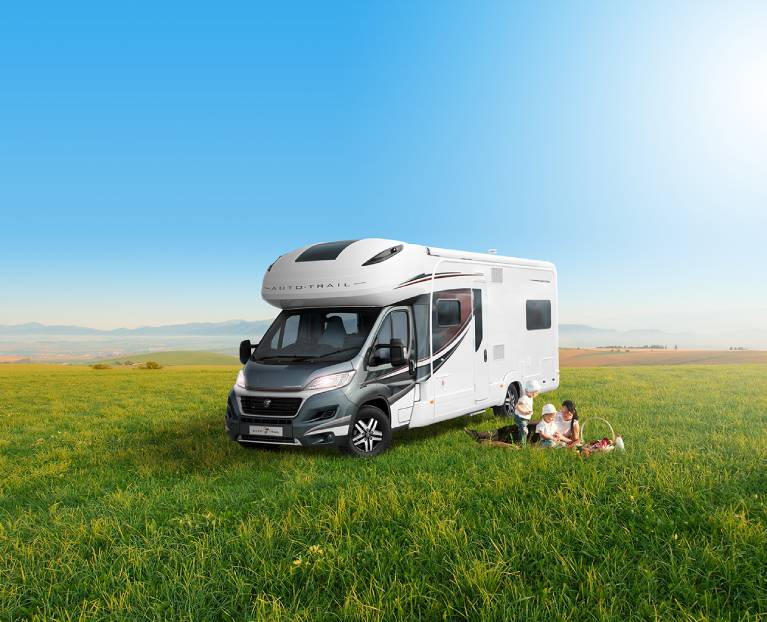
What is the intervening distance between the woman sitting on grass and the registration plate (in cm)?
426

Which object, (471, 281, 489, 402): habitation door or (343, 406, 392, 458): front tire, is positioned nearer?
(343, 406, 392, 458): front tire

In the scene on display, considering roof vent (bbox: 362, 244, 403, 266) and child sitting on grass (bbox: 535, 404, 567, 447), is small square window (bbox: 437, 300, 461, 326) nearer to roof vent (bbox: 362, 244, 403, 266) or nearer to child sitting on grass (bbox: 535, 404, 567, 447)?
roof vent (bbox: 362, 244, 403, 266)

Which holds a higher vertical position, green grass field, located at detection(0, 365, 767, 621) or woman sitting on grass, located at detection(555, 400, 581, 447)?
woman sitting on grass, located at detection(555, 400, 581, 447)

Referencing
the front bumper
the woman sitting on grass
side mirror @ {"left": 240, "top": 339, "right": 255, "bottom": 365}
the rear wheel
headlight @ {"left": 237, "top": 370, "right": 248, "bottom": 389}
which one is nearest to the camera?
the front bumper

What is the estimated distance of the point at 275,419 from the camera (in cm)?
899

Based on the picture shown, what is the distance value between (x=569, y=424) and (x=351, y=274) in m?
4.09

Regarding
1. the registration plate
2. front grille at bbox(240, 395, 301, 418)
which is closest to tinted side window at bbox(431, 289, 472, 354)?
front grille at bbox(240, 395, 301, 418)

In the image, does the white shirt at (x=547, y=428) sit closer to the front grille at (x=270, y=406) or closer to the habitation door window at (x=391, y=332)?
the habitation door window at (x=391, y=332)

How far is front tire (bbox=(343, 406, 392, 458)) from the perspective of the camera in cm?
903

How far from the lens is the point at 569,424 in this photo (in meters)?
9.52

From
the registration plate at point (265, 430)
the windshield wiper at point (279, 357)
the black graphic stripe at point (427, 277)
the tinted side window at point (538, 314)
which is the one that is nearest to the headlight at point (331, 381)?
the windshield wiper at point (279, 357)

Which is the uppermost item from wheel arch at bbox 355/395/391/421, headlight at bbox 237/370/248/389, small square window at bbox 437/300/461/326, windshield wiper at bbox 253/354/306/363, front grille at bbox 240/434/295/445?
small square window at bbox 437/300/461/326

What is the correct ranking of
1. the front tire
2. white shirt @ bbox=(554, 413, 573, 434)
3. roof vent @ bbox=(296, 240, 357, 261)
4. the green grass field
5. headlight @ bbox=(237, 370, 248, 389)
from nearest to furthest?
the green grass field → the front tire → headlight @ bbox=(237, 370, 248, 389) → white shirt @ bbox=(554, 413, 573, 434) → roof vent @ bbox=(296, 240, 357, 261)

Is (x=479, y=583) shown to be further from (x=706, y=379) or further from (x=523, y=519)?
(x=706, y=379)
